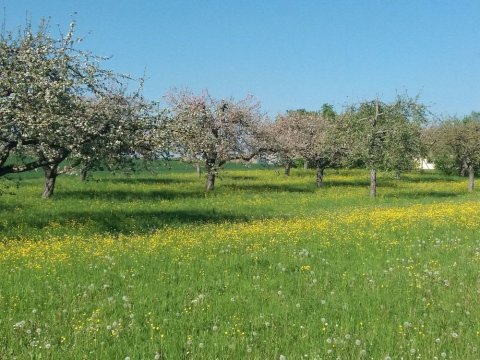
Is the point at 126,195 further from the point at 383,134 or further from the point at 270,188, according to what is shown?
the point at 383,134

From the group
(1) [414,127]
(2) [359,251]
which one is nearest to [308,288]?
(2) [359,251]

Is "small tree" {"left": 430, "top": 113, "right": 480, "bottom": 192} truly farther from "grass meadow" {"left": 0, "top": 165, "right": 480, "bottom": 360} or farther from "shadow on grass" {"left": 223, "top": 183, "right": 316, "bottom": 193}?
"grass meadow" {"left": 0, "top": 165, "right": 480, "bottom": 360}

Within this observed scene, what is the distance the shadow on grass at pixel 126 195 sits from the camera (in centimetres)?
3535

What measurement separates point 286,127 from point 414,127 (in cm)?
2393

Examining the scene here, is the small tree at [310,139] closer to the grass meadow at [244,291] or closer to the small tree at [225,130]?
the small tree at [225,130]

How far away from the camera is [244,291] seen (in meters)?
10.9

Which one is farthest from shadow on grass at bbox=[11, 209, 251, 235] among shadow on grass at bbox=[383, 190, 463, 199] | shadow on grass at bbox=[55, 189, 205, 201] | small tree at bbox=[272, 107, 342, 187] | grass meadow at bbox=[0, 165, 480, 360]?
small tree at bbox=[272, 107, 342, 187]

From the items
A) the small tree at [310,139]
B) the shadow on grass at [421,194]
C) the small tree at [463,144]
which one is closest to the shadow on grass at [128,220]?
the shadow on grass at [421,194]

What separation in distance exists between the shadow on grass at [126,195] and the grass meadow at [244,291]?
41.8ft

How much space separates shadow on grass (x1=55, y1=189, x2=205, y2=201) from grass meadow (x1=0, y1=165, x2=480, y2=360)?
12754mm

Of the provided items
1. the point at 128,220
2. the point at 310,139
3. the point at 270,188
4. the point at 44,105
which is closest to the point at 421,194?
the point at 270,188

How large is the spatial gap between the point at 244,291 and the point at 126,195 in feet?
91.4

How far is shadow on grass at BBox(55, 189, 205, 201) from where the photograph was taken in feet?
116

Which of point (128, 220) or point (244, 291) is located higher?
point (244, 291)
